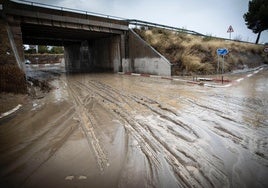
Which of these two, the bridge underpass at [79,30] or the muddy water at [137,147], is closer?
the muddy water at [137,147]

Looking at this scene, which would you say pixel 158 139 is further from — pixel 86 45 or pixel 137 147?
pixel 86 45

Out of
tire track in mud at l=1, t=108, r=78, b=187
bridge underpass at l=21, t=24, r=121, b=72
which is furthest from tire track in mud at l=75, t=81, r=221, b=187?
bridge underpass at l=21, t=24, r=121, b=72

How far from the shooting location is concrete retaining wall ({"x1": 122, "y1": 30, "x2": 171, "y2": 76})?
57.2ft

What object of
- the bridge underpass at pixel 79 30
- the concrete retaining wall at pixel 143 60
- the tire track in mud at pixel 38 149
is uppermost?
the bridge underpass at pixel 79 30

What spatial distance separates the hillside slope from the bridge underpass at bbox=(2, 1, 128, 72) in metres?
3.58

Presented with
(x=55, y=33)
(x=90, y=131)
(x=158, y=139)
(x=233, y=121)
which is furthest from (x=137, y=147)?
(x=55, y=33)

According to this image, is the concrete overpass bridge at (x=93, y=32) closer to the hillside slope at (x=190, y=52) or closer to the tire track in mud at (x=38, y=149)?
the hillside slope at (x=190, y=52)

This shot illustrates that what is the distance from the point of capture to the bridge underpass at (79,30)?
1552cm

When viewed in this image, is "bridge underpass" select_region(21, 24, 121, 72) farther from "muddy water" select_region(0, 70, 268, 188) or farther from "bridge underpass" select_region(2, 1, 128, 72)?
"muddy water" select_region(0, 70, 268, 188)

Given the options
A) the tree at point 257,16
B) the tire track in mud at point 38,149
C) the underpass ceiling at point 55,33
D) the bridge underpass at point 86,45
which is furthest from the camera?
the tree at point 257,16

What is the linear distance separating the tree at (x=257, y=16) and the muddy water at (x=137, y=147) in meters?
37.3

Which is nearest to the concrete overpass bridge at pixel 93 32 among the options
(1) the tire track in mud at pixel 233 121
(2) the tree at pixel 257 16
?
(1) the tire track in mud at pixel 233 121

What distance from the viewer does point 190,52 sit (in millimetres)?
18469

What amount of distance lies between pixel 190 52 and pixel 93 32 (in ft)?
39.8
